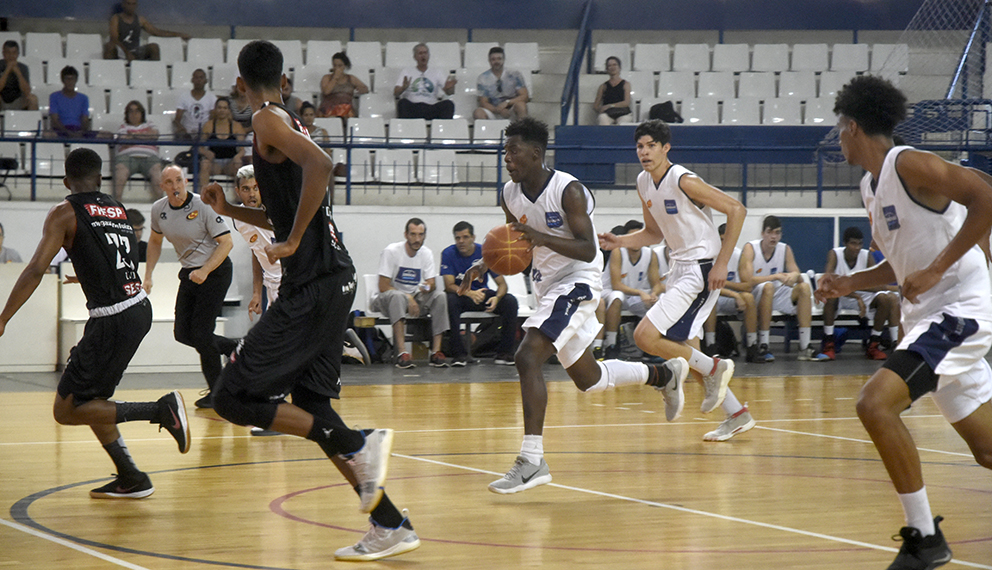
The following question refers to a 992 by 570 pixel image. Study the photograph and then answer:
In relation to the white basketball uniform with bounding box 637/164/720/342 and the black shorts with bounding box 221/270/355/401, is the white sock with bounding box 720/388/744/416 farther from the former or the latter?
the black shorts with bounding box 221/270/355/401

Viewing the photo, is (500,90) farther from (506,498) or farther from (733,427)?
(506,498)

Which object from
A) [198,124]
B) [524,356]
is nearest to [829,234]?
[198,124]

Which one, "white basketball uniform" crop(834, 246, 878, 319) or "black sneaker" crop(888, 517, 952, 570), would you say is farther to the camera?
"white basketball uniform" crop(834, 246, 878, 319)

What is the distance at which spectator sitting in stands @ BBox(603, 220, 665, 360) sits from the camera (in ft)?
39.6

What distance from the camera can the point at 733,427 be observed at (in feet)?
22.1

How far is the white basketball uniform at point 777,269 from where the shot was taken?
1282 centimetres

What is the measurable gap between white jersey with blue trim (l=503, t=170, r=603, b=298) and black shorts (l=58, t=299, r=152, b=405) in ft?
6.62

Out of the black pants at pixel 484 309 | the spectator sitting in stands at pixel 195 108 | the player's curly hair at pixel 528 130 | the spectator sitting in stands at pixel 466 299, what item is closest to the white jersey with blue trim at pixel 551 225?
the player's curly hair at pixel 528 130

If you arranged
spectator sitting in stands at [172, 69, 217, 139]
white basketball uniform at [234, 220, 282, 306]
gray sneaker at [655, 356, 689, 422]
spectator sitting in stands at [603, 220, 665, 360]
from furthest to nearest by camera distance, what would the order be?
spectator sitting in stands at [172, 69, 217, 139] → spectator sitting in stands at [603, 220, 665, 360] → white basketball uniform at [234, 220, 282, 306] → gray sneaker at [655, 356, 689, 422]

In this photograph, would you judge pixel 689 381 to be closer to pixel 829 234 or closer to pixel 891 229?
pixel 829 234

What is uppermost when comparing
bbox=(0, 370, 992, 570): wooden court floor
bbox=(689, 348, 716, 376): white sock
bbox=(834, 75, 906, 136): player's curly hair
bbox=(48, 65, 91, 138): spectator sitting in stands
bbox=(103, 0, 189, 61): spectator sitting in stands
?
bbox=(103, 0, 189, 61): spectator sitting in stands

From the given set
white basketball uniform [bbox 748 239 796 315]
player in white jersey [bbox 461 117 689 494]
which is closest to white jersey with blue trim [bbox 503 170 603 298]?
player in white jersey [bbox 461 117 689 494]

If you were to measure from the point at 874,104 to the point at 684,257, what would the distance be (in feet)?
10.8

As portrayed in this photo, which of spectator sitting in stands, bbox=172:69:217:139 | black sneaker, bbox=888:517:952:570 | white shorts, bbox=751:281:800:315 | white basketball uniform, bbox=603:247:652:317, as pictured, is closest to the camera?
black sneaker, bbox=888:517:952:570
